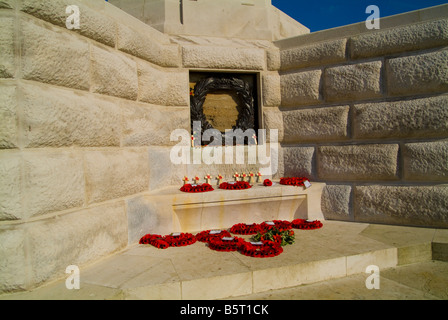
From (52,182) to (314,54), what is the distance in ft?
14.4

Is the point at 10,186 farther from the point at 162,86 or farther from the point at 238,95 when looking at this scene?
the point at 238,95

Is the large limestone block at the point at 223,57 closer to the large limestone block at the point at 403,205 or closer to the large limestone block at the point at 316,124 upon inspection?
the large limestone block at the point at 316,124

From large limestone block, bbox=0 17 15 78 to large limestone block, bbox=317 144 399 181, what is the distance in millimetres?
4352

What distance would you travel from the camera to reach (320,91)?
532 cm

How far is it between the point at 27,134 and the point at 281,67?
4205mm

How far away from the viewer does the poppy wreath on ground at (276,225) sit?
4.54 m

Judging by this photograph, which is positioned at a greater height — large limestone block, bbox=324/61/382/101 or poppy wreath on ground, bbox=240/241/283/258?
large limestone block, bbox=324/61/382/101

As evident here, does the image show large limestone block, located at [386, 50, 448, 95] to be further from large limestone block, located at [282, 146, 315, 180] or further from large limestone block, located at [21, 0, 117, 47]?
large limestone block, located at [21, 0, 117, 47]

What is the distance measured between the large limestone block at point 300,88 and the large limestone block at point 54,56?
3.33 meters

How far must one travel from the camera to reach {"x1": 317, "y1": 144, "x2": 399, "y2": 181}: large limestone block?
4.74m

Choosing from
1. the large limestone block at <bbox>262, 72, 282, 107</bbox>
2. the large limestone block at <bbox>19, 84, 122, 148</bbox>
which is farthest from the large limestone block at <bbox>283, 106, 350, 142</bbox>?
the large limestone block at <bbox>19, 84, 122, 148</bbox>

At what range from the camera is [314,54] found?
536cm
